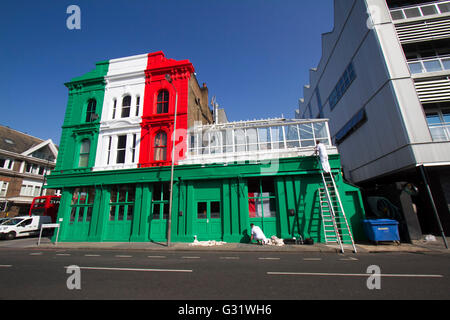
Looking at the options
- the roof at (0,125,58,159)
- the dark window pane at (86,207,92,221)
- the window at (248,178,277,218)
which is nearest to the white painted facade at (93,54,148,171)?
the dark window pane at (86,207,92,221)

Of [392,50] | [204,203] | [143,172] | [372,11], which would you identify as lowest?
[204,203]

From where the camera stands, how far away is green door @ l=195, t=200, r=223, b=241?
12734mm

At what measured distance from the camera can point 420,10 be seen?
15477 millimetres

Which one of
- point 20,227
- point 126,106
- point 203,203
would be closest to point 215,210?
point 203,203

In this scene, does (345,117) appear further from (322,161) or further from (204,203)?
(204,203)

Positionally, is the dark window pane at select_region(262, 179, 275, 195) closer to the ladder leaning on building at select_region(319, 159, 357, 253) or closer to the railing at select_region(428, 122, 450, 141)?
the ladder leaning on building at select_region(319, 159, 357, 253)

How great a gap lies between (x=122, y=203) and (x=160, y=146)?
5180 mm

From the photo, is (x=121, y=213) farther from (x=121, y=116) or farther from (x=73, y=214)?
(x=121, y=116)

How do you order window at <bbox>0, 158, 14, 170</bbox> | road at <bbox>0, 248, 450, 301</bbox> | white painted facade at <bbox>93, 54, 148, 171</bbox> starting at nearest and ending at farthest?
road at <bbox>0, 248, 450, 301</bbox> < white painted facade at <bbox>93, 54, 148, 171</bbox> < window at <bbox>0, 158, 14, 170</bbox>

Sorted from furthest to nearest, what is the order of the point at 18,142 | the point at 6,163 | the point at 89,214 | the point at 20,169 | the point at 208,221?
the point at 18,142, the point at 20,169, the point at 6,163, the point at 89,214, the point at 208,221

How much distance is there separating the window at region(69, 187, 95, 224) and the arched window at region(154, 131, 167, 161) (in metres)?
6.06

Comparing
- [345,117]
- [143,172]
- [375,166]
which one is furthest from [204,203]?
[345,117]
